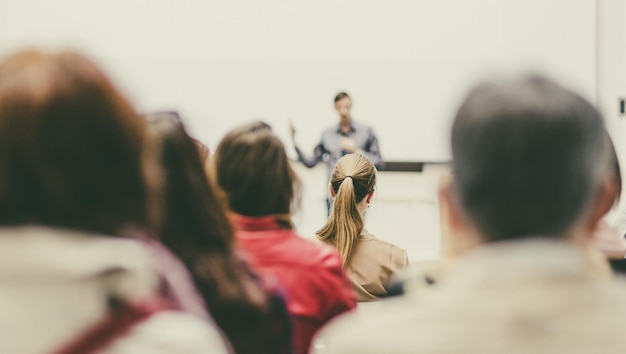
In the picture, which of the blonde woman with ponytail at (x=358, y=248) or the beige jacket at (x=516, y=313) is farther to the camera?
the blonde woman with ponytail at (x=358, y=248)

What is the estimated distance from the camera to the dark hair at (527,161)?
0.92 metres

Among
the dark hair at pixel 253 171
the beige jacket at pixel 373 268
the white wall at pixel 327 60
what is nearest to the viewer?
the dark hair at pixel 253 171

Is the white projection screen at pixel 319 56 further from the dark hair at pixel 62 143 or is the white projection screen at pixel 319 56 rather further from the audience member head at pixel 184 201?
the dark hair at pixel 62 143

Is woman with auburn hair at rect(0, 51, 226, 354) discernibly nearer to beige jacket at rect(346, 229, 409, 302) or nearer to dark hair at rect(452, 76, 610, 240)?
dark hair at rect(452, 76, 610, 240)

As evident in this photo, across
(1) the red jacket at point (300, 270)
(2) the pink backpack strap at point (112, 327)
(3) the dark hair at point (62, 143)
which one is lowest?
(1) the red jacket at point (300, 270)

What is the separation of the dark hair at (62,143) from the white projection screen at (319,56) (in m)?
7.13

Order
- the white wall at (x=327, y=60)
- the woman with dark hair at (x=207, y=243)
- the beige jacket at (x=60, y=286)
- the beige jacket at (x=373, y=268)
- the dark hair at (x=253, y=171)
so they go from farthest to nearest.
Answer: the white wall at (x=327, y=60) → the beige jacket at (x=373, y=268) → the dark hair at (x=253, y=171) → the woman with dark hair at (x=207, y=243) → the beige jacket at (x=60, y=286)

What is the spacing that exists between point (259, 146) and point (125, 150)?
Result: 84cm

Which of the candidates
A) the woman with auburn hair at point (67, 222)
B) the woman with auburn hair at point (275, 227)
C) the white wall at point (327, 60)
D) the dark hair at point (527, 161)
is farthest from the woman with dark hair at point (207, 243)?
the white wall at point (327, 60)

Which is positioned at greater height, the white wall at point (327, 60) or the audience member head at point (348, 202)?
the audience member head at point (348, 202)

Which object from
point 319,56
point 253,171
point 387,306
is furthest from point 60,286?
point 319,56

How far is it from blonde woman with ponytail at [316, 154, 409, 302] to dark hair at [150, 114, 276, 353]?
116 centimetres

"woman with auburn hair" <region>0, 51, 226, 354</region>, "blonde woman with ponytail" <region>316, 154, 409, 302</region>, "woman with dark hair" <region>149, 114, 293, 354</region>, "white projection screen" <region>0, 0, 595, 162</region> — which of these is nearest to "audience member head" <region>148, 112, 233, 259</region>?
"woman with dark hair" <region>149, 114, 293, 354</region>

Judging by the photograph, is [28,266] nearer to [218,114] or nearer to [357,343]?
[357,343]
